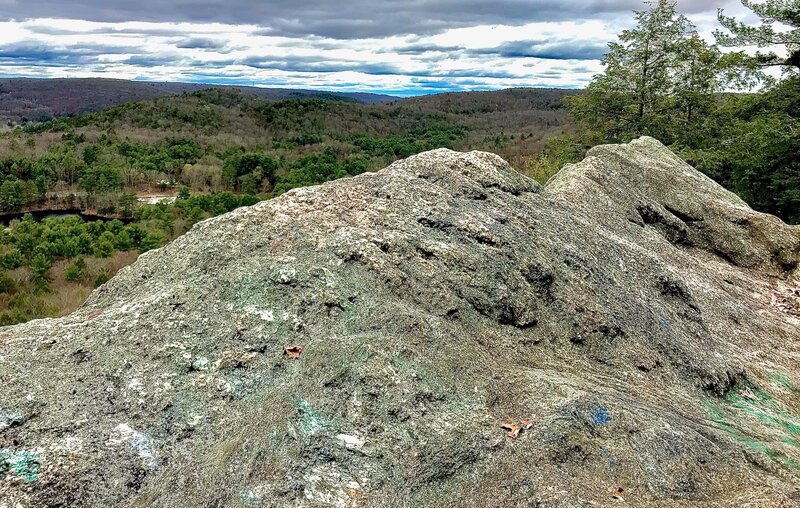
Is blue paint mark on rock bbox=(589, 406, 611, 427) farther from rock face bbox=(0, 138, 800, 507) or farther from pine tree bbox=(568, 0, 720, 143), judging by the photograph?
pine tree bbox=(568, 0, 720, 143)

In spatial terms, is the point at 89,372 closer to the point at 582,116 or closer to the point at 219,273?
the point at 219,273

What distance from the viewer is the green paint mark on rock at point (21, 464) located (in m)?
3.95

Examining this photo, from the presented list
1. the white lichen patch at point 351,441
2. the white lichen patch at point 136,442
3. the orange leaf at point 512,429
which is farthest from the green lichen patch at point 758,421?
the white lichen patch at point 136,442

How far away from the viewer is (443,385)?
16.4 ft

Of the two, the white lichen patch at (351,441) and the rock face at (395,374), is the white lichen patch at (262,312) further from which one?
the white lichen patch at (351,441)

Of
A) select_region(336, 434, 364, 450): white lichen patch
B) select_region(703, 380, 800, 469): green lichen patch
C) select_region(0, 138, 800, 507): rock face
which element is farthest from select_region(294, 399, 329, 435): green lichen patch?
select_region(703, 380, 800, 469): green lichen patch

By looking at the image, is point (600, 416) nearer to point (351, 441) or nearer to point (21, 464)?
point (351, 441)

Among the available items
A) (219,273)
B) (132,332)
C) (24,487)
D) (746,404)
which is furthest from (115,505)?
(746,404)

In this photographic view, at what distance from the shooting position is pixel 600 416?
4973 millimetres

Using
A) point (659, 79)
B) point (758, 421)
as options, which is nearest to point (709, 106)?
point (659, 79)

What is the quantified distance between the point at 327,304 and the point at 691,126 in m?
30.2

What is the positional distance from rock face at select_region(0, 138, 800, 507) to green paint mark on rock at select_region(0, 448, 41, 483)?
11 mm

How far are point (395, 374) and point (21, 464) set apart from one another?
9.02 ft

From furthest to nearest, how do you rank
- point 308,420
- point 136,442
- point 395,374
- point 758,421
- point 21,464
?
point 758,421 < point 395,374 < point 308,420 < point 136,442 < point 21,464
